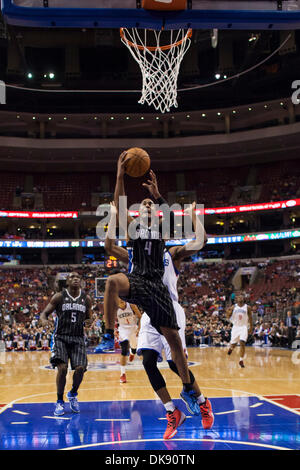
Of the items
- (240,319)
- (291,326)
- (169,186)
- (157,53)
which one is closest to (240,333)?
(240,319)

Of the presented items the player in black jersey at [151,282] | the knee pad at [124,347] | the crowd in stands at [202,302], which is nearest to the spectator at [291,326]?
the crowd in stands at [202,302]

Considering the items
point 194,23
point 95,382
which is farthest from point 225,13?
point 95,382

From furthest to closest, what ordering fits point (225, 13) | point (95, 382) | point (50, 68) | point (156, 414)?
point (50, 68) < point (95, 382) < point (156, 414) < point (225, 13)

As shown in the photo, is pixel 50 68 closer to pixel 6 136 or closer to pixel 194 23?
pixel 6 136

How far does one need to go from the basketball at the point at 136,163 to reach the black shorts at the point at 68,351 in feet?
10.5

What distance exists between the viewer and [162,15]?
555cm

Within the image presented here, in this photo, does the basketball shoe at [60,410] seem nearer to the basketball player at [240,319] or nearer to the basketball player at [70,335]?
the basketball player at [70,335]

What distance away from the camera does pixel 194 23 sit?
221 inches

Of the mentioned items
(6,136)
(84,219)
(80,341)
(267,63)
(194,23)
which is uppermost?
(267,63)

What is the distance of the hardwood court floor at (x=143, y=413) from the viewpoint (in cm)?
528

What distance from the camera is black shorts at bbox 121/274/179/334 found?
492 centimetres

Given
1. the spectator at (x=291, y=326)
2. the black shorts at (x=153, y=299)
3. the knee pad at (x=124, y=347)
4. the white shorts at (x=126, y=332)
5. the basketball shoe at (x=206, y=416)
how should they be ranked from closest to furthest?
the black shorts at (x=153, y=299), the basketball shoe at (x=206, y=416), the knee pad at (x=124, y=347), the white shorts at (x=126, y=332), the spectator at (x=291, y=326)

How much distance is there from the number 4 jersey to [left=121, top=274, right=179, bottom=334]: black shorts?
262 cm

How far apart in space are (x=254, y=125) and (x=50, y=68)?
1667 cm
